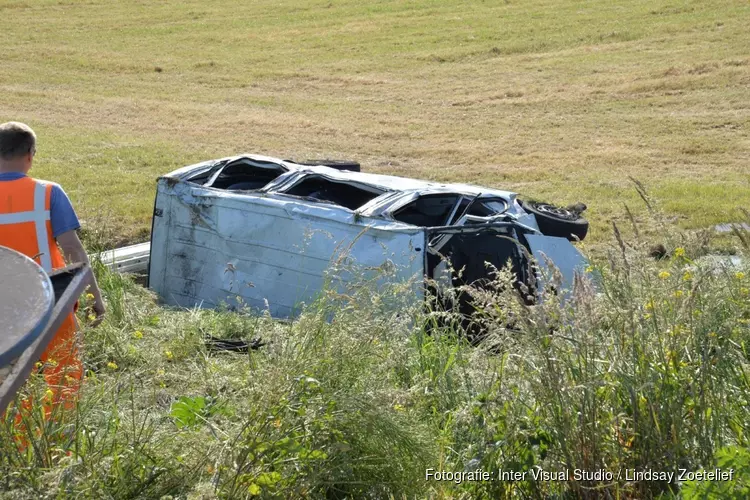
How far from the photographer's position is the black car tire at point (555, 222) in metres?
7.09

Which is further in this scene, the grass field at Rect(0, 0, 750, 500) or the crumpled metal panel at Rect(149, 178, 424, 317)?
the crumpled metal panel at Rect(149, 178, 424, 317)

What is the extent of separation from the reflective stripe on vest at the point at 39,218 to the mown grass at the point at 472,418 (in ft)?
2.53

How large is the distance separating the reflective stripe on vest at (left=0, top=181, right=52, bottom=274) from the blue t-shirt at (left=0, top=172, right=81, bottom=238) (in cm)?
4

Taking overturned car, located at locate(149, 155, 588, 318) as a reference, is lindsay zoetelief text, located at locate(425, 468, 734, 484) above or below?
above

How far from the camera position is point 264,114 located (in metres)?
19.7

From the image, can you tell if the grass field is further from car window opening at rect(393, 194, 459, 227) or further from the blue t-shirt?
car window opening at rect(393, 194, 459, 227)

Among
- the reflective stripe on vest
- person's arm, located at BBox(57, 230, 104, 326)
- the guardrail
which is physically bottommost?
the guardrail

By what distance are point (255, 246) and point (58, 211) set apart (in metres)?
2.79

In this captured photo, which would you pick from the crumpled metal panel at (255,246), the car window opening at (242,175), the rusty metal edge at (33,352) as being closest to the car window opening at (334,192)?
the car window opening at (242,175)

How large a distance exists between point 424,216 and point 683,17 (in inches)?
1040

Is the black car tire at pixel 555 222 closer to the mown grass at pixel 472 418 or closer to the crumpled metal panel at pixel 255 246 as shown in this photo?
the crumpled metal panel at pixel 255 246

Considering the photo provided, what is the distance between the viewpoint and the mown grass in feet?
9.50

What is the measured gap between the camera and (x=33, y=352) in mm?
2361

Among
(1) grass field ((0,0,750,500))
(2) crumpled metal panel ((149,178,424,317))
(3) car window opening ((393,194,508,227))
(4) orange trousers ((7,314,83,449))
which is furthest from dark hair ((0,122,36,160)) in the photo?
(3) car window opening ((393,194,508,227))
